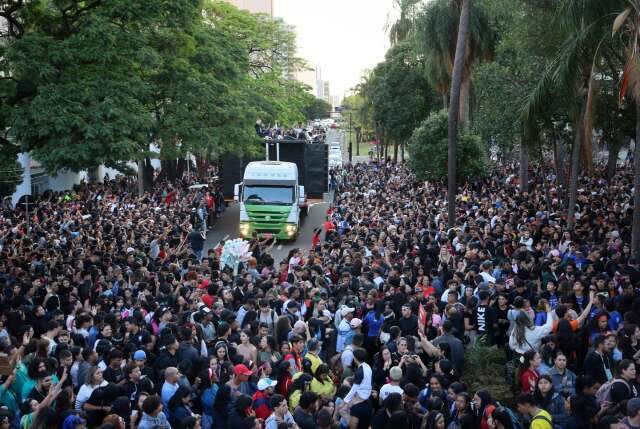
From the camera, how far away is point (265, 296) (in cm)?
1297

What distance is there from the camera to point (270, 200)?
27.2m

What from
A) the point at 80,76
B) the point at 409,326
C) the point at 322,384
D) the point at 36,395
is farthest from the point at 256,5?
the point at 36,395

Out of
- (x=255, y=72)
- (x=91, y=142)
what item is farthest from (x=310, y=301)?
(x=255, y=72)

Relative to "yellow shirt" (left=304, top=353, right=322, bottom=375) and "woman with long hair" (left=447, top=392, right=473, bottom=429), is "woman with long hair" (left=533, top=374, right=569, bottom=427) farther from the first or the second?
"yellow shirt" (left=304, top=353, right=322, bottom=375)

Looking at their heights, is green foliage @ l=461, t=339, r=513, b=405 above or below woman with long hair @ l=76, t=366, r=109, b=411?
below

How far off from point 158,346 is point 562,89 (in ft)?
39.8

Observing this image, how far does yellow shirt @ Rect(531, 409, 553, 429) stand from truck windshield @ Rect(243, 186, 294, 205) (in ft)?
66.9

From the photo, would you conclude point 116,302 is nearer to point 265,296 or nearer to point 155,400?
point 265,296

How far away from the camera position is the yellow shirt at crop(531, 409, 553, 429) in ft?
23.1

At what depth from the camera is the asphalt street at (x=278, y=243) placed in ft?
90.0

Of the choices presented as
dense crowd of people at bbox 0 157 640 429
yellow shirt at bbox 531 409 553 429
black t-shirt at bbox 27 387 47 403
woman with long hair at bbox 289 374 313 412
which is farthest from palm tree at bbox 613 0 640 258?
black t-shirt at bbox 27 387 47 403

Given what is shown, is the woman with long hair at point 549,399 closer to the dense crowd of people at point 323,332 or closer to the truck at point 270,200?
the dense crowd of people at point 323,332

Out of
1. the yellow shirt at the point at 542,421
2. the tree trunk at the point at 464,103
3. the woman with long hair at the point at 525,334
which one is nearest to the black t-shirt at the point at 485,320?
the woman with long hair at the point at 525,334

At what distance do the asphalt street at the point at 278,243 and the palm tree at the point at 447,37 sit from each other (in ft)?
26.1
